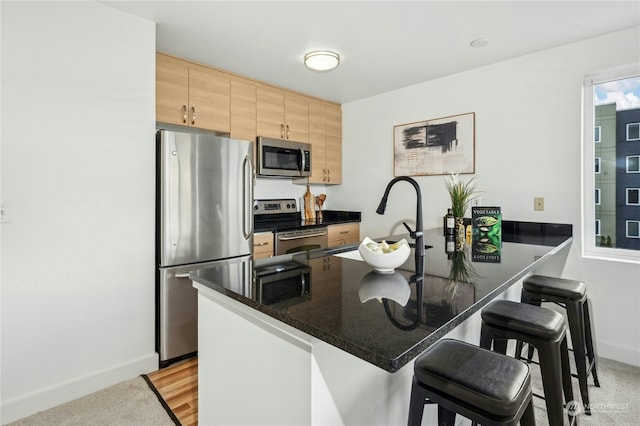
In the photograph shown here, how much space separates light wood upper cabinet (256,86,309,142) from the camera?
3.39 meters

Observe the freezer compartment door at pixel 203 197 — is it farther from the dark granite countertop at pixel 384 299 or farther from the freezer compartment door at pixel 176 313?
the dark granite countertop at pixel 384 299

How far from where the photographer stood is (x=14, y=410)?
5.83 feet

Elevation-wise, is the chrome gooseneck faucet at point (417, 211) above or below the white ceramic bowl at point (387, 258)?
above

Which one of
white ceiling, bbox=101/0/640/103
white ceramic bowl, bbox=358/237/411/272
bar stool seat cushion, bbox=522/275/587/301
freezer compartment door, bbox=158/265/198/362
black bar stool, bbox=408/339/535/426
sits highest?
white ceiling, bbox=101/0/640/103

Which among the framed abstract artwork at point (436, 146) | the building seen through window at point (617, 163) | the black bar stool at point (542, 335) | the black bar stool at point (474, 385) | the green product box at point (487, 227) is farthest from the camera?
the framed abstract artwork at point (436, 146)

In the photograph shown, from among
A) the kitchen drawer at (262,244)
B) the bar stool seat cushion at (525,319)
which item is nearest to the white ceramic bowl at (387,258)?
the bar stool seat cushion at (525,319)

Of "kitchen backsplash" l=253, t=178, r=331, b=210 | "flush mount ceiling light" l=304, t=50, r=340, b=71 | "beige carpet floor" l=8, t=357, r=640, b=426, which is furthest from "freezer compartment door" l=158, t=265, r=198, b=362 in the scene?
"flush mount ceiling light" l=304, t=50, r=340, b=71

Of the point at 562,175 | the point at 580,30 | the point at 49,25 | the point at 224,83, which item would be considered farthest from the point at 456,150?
the point at 49,25

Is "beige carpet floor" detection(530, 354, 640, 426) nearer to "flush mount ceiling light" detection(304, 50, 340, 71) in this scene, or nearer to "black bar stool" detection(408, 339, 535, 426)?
"black bar stool" detection(408, 339, 535, 426)

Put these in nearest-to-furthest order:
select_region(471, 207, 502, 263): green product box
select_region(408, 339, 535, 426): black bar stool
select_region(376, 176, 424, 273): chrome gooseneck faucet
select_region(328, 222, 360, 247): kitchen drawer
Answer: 1. select_region(408, 339, 535, 426): black bar stool
2. select_region(376, 176, 424, 273): chrome gooseneck faucet
3. select_region(471, 207, 502, 263): green product box
4. select_region(328, 222, 360, 247): kitchen drawer

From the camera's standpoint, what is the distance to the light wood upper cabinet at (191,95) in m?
2.70

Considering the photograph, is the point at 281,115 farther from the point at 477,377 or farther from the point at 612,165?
the point at 477,377

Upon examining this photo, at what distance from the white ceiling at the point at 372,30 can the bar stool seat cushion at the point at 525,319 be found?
178 centimetres

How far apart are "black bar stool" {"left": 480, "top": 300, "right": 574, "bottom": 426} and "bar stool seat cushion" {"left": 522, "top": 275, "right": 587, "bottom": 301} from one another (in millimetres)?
354
